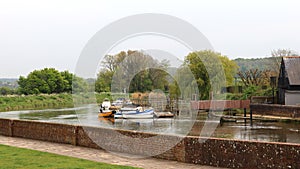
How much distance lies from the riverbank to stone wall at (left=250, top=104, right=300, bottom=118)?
68.6 ft

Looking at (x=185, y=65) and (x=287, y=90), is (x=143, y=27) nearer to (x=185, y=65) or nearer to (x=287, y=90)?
(x=287, y=90)

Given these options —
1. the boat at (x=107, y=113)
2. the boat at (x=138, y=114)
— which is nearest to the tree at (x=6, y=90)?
the boat at (x=107, y=113)

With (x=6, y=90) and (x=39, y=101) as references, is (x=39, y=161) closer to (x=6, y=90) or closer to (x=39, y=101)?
(x=39, y=101)

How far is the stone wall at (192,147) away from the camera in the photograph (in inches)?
342

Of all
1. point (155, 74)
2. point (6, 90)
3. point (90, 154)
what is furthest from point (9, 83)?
point (90, 154)

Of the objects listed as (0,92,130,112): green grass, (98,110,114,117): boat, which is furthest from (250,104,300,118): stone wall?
(0,92,130,112): green grass

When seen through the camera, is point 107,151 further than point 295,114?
No

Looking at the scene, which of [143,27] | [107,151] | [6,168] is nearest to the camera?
[6,168]

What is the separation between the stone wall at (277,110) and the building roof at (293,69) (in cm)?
400

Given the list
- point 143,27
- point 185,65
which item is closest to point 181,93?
point 185,65

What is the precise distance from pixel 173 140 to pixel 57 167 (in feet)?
10.7

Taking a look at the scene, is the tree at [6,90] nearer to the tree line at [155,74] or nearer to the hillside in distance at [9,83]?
the hillside in distance at [9,83]

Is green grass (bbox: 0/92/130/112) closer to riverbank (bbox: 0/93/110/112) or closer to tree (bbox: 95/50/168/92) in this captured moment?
riverbank (bbox: 0/93/110/112)

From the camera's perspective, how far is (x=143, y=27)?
18.3 meters
